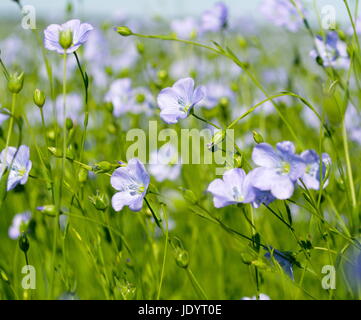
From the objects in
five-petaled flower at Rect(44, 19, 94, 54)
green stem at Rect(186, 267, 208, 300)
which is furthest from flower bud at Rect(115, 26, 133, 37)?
green stem at Rect(186, 267, 208, 300)

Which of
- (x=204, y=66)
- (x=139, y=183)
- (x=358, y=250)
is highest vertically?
(x=204, y=66)

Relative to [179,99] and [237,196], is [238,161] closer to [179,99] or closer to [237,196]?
[237,196]

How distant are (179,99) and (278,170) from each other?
321 millimetres

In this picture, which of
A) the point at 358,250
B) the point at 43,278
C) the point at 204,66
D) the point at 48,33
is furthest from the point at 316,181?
the point at 204,66

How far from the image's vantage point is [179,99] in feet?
3.53

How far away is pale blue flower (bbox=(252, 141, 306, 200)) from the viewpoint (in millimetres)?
815

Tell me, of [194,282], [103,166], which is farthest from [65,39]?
[194,282]

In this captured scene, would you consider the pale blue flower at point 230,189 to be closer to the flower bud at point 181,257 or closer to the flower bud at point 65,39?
the flower bud at point 181,257

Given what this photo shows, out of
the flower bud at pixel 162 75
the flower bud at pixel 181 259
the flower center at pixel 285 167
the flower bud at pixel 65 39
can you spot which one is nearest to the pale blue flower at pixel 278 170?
the flower center at pixel 285 167

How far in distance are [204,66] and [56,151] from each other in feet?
7.95

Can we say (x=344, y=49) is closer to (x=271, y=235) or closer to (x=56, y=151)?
(x=271, y=235)

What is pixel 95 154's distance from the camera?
194cm

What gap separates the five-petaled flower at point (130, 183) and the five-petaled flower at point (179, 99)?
13 cm

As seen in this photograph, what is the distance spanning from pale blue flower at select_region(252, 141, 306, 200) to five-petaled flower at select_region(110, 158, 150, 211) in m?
0.22
